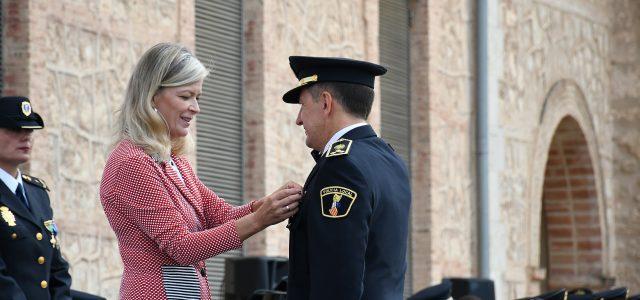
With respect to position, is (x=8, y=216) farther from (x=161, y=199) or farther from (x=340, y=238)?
(x=340, y=238)

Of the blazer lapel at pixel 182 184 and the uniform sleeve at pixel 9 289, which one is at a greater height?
→ the blazer lapel at pixel 182 184

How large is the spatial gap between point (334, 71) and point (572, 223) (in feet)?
53.2

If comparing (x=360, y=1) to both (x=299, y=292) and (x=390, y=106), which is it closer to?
(x=390, y=106)

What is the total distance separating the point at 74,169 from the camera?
10.9 meters

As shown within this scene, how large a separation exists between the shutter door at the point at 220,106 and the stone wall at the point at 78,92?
3.98 ft

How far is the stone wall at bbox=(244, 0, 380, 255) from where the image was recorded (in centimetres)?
1327

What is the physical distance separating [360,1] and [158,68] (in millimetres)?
10198

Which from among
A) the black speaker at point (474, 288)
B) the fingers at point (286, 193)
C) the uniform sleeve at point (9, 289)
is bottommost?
the black speaker at point (474, 288)

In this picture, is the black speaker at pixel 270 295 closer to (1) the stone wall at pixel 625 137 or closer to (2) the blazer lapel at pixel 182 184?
(2) the blazer lapel at pixel 182 184

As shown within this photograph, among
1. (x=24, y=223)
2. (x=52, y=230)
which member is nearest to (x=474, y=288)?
(x=52, y=230)

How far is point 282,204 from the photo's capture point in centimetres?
494

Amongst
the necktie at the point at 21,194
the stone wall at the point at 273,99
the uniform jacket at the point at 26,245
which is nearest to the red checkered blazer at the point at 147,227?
the uniform jacket at the point at 26,245

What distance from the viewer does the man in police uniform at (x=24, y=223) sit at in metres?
6.18

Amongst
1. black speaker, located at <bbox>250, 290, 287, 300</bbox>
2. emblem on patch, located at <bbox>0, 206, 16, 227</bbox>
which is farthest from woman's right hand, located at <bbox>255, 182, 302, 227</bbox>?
black speaker, located at <bbox>250, 290, 287, 300</bbox>
